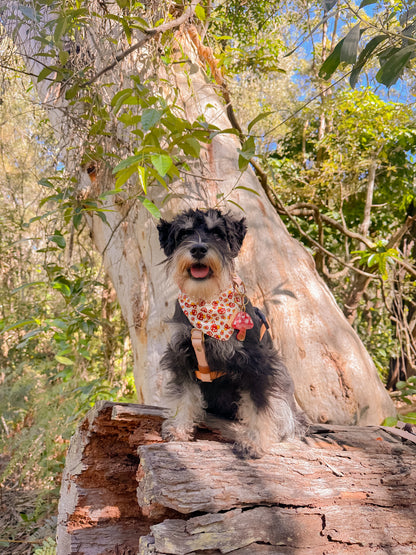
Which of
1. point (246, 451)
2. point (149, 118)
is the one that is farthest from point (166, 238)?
point (246, 451)

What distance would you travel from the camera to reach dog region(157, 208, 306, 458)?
106 inches

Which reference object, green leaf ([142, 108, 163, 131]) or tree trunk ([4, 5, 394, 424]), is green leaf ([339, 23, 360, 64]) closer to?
green leaf ([142, 108, 163, 131])

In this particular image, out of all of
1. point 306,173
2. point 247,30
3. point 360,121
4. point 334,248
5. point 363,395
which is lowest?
point 363,395

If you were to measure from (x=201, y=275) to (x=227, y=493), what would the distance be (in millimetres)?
1312

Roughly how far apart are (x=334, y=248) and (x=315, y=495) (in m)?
6.97

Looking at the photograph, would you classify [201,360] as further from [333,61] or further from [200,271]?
[333,61]

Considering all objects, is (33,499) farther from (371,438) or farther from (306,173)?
(306,173)

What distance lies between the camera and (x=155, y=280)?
407cm

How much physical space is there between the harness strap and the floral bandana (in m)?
0.05

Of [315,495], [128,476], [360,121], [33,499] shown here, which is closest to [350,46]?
[315,495]

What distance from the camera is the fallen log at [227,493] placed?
79.8 inches

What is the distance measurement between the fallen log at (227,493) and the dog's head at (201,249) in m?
0.91

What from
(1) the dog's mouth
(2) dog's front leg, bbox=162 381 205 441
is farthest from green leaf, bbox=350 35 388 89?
(2) dog's front leg, bbox=162 381 205 441

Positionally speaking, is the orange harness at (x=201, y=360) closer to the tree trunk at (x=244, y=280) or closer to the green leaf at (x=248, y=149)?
the tree trunk at (x=244, y=280)
